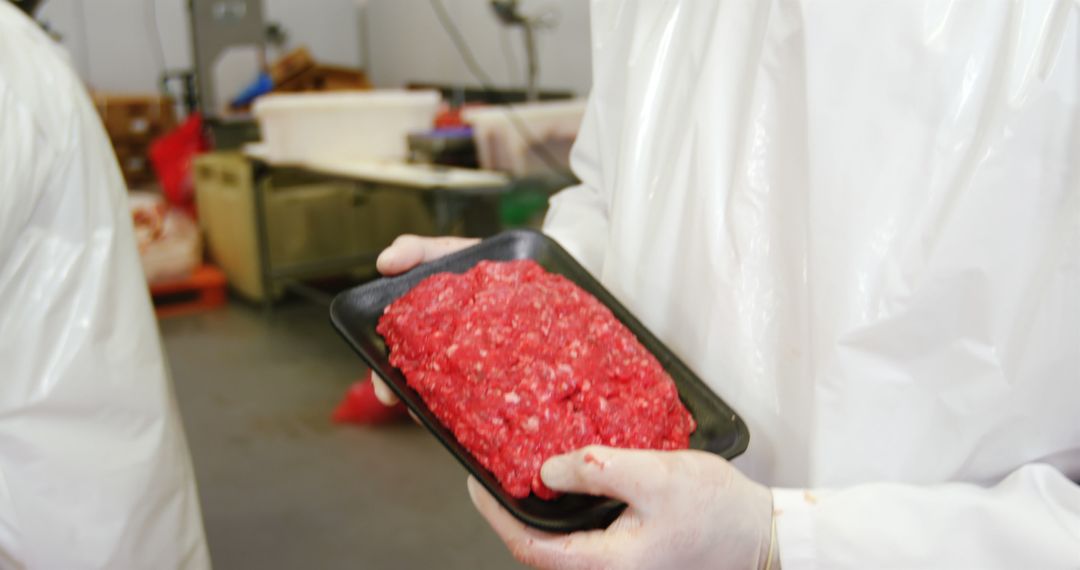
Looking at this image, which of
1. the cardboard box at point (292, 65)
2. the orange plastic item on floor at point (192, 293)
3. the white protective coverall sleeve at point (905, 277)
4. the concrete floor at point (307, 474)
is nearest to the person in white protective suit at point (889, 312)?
the white protective coverall sleeve at point (905, 277)

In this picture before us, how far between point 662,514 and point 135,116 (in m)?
5.31

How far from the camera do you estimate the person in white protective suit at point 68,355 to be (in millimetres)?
1109

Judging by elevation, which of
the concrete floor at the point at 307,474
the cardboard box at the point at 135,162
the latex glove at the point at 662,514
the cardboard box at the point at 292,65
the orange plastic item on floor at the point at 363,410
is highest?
the cardboard box at the point at 292,65

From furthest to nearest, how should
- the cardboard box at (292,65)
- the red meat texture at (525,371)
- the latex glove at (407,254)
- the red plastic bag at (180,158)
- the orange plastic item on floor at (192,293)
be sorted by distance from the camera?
the cardboard box at (292,65) → the red plastic bag at (180,158) → the orange plastic item on floor at (192,293) → the latex glove at (407,254) → the red meat texture at (525,371)

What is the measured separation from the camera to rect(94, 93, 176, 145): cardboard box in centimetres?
495

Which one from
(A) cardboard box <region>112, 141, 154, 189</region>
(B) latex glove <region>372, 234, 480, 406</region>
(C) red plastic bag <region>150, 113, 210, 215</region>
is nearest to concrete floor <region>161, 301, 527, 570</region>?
(B) latex glove <region>372, 234, 480, 406</region>

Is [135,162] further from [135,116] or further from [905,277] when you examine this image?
[905,277]

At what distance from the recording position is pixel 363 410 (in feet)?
9.55

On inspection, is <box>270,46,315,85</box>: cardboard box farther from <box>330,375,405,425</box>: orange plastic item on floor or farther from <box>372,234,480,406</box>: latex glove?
<box>372,234,480,406</box>: latex glove

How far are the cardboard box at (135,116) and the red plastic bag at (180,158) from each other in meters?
0.46

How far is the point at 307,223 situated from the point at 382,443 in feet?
5.80

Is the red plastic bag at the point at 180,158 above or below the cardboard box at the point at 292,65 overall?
below

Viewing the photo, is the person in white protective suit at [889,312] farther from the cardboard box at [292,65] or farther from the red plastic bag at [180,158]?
the red plastic bag at [180,158]

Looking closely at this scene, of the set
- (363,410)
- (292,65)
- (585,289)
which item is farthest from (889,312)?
(292,65)
